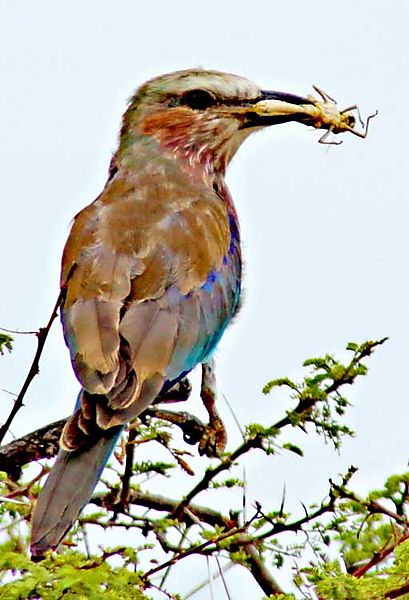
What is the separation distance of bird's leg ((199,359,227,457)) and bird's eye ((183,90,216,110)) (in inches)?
45.7

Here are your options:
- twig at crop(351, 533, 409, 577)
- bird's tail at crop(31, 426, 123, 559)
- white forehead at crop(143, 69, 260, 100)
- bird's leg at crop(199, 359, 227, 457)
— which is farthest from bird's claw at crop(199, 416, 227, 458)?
white forehead at crop(143, 69, 260, 100)

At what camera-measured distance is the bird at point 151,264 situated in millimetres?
3449

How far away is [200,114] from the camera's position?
17.0ft

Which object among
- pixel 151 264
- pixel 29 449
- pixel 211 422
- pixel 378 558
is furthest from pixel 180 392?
pixel 378 558

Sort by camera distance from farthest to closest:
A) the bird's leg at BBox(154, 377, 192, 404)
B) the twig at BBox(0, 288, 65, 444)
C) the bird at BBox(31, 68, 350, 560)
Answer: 1. the bird's leg at BBox(154, 377, 192, 404)
2. the bird at BBox(31, 68, 350, 560)
3. the twig at BBox(0, 288, 65, 444)

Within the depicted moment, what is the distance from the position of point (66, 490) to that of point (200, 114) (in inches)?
87.8

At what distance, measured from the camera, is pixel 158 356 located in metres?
3.71

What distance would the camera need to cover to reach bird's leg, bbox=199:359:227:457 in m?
4.27

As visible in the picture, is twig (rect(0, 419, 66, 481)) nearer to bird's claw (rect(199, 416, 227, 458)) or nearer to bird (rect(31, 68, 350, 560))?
bird (rect(31, 68, 350, 560))

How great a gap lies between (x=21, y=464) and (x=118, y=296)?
21.9 inches

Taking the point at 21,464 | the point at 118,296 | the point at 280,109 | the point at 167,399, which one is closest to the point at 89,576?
the point at 21,464

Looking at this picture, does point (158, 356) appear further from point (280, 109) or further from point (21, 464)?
point (280, 109)

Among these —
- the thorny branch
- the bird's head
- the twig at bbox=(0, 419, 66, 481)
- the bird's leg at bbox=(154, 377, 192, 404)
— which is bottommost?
the thorny branch

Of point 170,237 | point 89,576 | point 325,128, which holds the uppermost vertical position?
point 325,128
